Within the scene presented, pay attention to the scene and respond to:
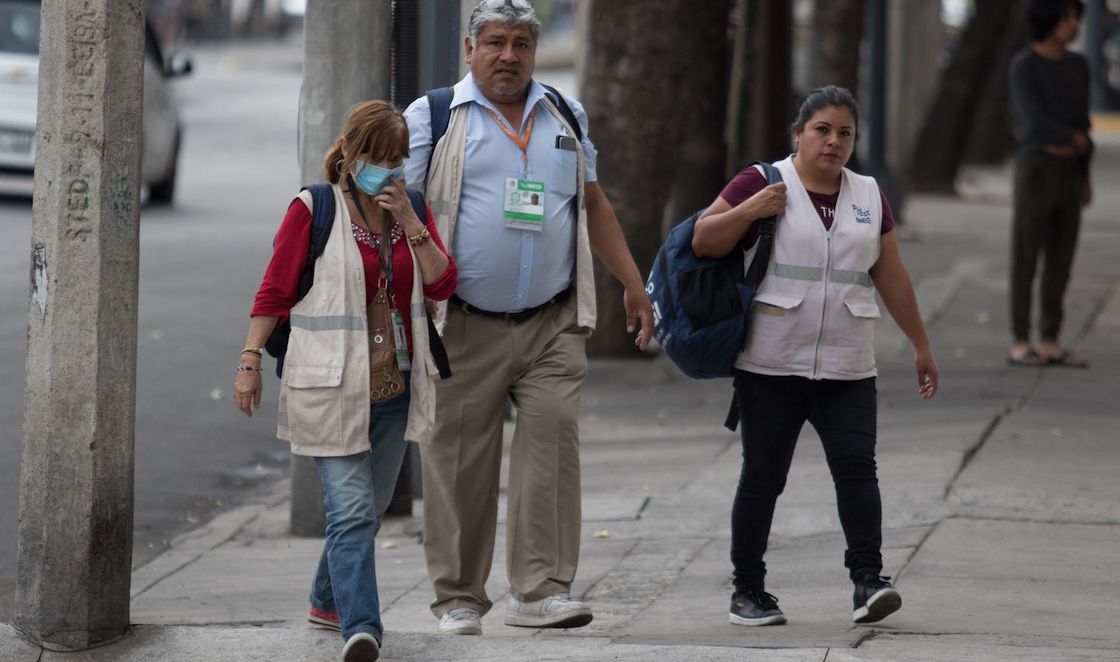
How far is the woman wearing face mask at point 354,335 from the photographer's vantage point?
5262 millimetres

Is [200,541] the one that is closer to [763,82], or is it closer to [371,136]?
[371,136]

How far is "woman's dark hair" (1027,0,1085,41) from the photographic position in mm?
10219

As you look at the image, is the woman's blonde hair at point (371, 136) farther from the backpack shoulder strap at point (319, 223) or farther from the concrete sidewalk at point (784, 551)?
the concrete sidewalk at point (784, 551)

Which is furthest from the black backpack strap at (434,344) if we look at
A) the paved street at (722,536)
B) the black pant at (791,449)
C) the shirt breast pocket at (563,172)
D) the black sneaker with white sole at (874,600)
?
the black sneaker with white sole at (874,600)

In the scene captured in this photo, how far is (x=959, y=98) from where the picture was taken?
23.5 m

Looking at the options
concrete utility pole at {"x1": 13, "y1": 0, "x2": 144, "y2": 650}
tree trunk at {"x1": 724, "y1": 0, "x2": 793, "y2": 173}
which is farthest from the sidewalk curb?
tree trunk at {"x1": 724, "y1": 0, "x2": 793, "y2": 173}

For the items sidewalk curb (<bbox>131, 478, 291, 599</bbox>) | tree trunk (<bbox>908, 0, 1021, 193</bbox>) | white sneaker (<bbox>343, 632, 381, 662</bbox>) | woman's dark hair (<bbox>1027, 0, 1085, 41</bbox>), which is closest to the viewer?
white sneaker (<bbox>343, 632, 381, 662</bbox>)

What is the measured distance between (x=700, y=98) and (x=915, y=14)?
1165cm

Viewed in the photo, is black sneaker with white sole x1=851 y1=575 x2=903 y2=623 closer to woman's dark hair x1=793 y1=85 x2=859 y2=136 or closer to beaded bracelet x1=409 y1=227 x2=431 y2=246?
woman's dark hair x1=793 y1=85 x2=859 y2=136

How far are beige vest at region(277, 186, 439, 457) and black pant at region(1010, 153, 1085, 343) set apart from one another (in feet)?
20.4

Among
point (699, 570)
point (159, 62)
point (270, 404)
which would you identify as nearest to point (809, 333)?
point (699, 570)

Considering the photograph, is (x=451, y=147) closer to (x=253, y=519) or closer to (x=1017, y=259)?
(x=253, y=519)

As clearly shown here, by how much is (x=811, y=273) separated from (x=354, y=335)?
143 cm

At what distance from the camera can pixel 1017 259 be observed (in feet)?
36.0
